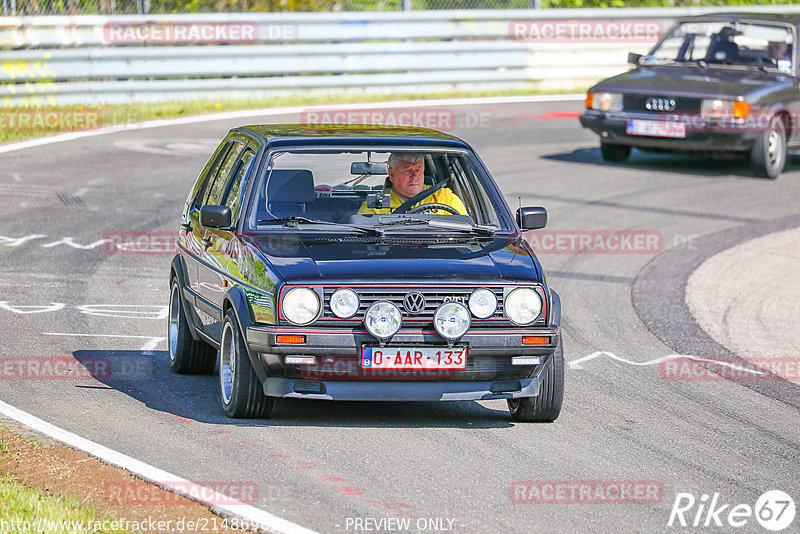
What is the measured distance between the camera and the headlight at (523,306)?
6.48 metres

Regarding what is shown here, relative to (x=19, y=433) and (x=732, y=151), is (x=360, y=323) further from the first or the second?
(x=732, y=151)

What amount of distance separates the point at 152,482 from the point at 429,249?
1.99 metres

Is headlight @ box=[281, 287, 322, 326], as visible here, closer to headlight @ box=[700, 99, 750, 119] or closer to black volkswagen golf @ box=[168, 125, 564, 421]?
black volkswagen golf @ box=[168, 125, 564, 421]

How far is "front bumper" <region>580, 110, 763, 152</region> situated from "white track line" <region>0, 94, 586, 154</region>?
4.93 meters

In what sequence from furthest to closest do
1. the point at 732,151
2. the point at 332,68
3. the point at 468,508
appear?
1. the point at 332,68
2. the point at 732,151
3. the point at 468,508

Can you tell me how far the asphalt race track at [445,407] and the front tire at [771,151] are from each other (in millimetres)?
1651

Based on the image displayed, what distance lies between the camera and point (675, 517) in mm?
5402

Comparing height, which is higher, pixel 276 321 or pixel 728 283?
pixel 276 321

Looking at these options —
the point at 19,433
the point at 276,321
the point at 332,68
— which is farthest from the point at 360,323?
the point at 332,68

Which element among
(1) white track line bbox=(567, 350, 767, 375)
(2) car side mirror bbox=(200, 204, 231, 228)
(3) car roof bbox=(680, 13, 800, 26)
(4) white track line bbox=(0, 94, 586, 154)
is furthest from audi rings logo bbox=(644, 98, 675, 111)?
(2) car side mirror bbox=(200, 204, 231, 228)

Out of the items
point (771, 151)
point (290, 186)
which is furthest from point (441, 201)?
point (771, 151)

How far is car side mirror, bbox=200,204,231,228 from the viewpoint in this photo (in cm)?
709

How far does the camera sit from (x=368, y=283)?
6.32m

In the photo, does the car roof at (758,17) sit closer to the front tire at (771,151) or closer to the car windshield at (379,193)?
the front tire at (771,151)
